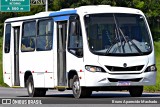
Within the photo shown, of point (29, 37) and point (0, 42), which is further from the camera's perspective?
point (0, 42)

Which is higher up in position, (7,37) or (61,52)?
(7,37)

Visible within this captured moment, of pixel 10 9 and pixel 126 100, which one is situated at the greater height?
pixel 10 9

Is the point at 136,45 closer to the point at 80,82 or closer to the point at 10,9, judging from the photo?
the point at 80,82

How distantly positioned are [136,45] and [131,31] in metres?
0.53

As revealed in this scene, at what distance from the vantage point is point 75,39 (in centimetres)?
2594

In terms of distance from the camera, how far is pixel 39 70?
1133 inches

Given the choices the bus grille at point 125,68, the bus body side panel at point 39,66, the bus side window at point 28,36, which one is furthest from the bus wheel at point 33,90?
the bus grille at point 125,68

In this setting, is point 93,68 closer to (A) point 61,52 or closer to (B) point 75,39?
(B) point 75,39

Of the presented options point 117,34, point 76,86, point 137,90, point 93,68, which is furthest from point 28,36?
point 93,68

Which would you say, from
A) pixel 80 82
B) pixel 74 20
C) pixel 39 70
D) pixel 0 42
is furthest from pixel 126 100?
pixel 0 42

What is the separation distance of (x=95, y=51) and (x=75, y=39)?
3.06ft

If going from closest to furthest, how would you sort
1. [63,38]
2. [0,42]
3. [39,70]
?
1. [63,38]
2. [39,70]
3. [0,42]

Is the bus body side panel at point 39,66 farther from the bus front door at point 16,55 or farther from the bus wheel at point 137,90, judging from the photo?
the bus wheel at point 137,90

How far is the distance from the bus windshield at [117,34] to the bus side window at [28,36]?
412 centimetres
